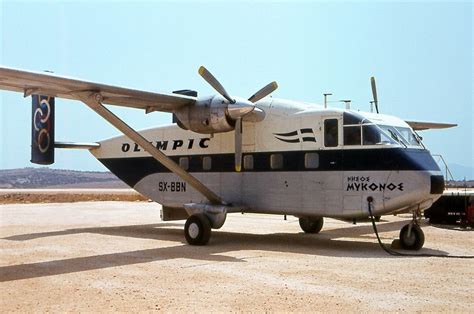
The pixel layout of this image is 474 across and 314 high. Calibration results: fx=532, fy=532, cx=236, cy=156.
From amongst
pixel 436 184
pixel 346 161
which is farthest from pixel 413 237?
pixel 346 161

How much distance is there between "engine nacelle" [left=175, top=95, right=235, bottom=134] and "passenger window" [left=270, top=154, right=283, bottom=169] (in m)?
1.50

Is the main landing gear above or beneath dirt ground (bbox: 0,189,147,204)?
above

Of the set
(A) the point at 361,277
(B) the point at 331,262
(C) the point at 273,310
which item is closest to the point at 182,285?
(C) the point at 273,310

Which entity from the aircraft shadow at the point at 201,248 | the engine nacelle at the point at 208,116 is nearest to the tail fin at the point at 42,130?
the aircraft shadow at the point at 201,248

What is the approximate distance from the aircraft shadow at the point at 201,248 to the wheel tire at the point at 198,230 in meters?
0.25

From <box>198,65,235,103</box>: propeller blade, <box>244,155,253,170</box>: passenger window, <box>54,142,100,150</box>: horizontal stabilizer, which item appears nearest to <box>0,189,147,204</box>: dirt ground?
<box>54,142,100,150</box>: horizontal stabilizer

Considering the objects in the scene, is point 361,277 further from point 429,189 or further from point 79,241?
point 79,241

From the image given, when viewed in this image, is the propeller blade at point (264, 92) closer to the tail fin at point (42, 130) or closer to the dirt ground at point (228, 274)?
the dirt ground at point (228, 274)

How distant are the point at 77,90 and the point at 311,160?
21.4 feet

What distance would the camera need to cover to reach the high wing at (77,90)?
12320mm

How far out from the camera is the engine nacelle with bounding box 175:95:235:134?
1484 centimetres

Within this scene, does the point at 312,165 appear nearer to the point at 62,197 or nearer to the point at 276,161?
the point at 276,161

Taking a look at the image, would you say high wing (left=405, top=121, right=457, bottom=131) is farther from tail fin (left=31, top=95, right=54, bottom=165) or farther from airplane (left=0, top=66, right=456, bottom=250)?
tail fin (left=31, top=95, right=54, bottom=165)

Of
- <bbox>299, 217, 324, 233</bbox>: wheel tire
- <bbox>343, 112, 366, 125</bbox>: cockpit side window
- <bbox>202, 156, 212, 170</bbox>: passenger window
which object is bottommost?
<bbox>299, 217, 324, 233</bbox>: wheel tire
